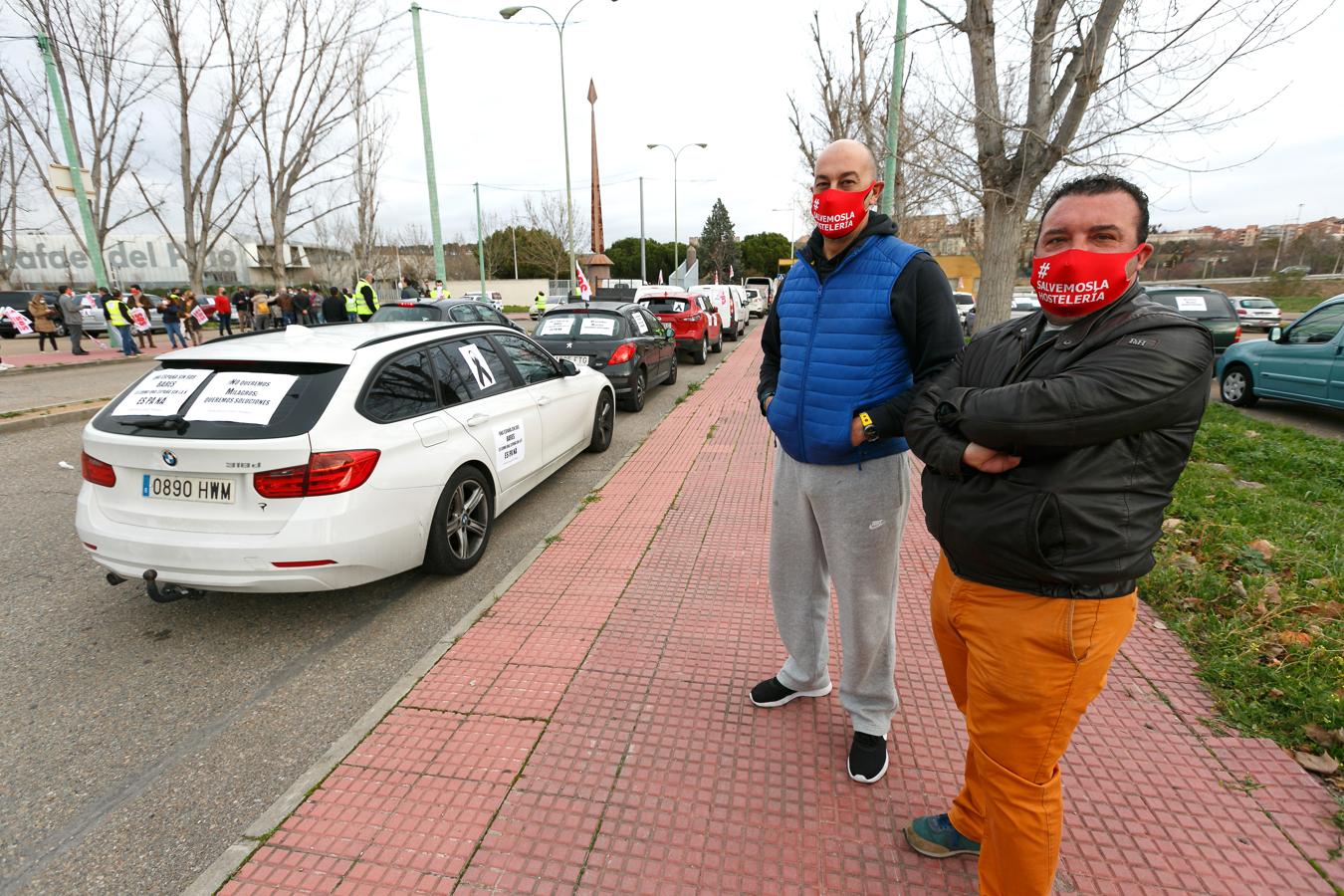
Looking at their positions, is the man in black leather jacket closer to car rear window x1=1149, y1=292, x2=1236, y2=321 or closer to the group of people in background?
car rear window x1=1149, y1=292, x2=1236, y2=321

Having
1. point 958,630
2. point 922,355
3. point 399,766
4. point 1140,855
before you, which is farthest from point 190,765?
point 1140,855

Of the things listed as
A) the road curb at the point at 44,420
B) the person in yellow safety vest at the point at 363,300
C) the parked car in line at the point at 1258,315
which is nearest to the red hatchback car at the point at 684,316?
the person in yellow safety vest at the point at 363,300

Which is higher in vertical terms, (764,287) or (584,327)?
(764,287)

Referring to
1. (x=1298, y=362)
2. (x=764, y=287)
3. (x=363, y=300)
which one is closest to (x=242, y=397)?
(x=1298, y=362)

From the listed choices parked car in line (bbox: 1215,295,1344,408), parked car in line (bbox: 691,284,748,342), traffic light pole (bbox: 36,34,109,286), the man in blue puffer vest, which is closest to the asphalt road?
the man in blue puffer vest

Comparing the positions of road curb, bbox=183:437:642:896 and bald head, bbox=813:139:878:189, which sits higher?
bald head, bbox=813:139:878:189

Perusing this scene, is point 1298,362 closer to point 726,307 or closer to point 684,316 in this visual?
point 684,316

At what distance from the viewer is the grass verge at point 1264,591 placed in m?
2.68

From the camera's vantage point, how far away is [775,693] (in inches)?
109

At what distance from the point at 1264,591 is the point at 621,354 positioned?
736 centimetres

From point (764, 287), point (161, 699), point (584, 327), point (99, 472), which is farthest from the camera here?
point (764, 287)

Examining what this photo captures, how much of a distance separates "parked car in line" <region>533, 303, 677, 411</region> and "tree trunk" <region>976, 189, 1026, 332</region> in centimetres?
518

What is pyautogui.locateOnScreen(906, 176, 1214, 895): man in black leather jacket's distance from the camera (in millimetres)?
1402

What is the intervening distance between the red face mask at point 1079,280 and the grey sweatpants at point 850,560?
2.65ft
